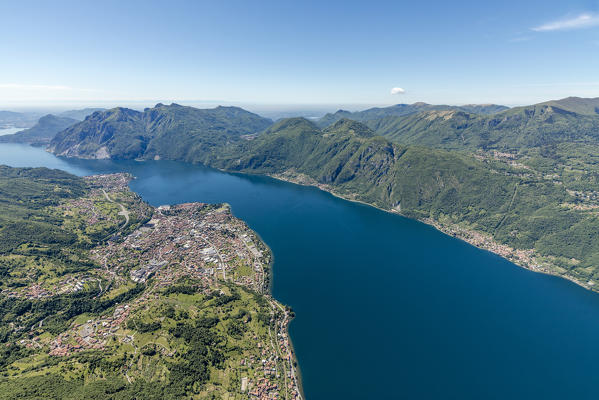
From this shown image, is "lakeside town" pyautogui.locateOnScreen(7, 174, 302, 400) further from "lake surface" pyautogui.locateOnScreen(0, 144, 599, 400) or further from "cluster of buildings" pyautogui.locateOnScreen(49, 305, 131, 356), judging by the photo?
"lake surface" pyautogui.locateOnScreen(0, 144, 599, 400)

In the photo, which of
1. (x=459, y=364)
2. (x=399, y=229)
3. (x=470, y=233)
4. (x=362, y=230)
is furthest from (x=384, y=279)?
(x=470, y=233)

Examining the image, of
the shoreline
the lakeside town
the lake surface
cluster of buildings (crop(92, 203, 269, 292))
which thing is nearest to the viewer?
the lake surface

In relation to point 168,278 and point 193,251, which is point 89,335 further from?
point 193,251

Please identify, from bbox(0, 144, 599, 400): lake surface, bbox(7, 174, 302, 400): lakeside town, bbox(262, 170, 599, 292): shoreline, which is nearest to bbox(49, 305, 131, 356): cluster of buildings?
bbox(7, 174, 302, 400): lakeside town

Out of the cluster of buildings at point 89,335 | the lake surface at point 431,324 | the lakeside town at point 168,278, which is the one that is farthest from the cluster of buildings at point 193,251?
the cluster of buildings at point 89,335

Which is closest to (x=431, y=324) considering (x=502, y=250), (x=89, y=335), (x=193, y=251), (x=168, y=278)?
(x=502, y=250)

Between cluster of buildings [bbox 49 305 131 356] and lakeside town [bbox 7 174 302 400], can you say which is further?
cluster of buildings [bbox 49 305 131 356]

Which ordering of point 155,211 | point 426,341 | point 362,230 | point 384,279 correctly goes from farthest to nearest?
point 155,211, point 362,230, point 384,279, point 426,341

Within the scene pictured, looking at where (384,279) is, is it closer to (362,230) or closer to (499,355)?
(499,355)
